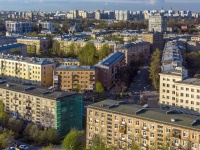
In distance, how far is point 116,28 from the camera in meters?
33.1

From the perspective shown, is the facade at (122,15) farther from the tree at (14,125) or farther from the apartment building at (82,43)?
the tree at (14,125)

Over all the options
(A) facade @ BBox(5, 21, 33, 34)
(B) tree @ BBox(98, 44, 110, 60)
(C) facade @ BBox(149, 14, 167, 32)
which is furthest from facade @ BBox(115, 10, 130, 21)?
(B) tree @ BBox(98, 44, 110, 60)

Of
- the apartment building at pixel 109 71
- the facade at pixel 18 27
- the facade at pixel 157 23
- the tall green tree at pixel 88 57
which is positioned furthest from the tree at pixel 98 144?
the facade at pixel 157 23

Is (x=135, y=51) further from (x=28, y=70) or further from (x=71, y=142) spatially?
(x=71, y=142)

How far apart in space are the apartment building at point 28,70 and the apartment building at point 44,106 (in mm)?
3447

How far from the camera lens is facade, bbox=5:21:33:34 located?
2940 cm

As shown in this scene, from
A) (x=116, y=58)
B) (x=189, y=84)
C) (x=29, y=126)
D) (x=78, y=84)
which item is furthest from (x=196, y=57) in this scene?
(x=29, y=126)

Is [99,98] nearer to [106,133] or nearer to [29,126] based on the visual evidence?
[29,126]

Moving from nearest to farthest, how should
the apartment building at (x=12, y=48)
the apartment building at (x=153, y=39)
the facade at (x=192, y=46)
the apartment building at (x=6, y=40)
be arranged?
the apartment building at (x=12, y=48)
the apartment building at (x=6, y=40)
the facade at (x=192, y=46)
the apartment building at (x=153, y=39)

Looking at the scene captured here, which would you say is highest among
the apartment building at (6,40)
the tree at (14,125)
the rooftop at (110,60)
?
the apartment building at (6,40)

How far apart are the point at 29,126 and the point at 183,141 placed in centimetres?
353

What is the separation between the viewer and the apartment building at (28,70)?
12742 millimetres

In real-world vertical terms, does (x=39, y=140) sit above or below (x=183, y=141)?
below

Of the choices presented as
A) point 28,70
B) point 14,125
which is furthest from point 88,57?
point 14,125
